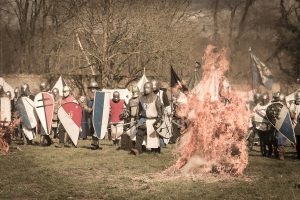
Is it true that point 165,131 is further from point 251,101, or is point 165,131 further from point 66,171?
point 251,101

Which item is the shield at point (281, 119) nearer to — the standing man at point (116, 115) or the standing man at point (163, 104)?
the standing man at point (163, 104)

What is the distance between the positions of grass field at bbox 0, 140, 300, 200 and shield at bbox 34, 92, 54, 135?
7.50 ft

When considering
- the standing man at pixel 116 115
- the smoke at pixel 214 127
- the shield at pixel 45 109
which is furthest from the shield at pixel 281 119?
the shield at pixel 45 109

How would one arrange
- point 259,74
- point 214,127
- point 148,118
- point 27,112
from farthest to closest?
point 259,74 < point 27,112 < point 148,118 < point 214,127

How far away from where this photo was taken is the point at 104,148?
14.7 m

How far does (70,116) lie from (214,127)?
561 centimetres

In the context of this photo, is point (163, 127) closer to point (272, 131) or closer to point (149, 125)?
point (149, 125)

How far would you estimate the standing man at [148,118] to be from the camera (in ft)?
41.6

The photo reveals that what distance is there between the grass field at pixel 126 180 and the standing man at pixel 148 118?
1.54 ft

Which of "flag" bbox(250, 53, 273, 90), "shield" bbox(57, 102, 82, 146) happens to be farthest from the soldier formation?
"flag" bbox(250, 53, 273, 90)

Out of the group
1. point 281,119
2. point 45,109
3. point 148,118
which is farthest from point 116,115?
point 281,119

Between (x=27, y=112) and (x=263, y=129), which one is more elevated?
(x=27, y=112)

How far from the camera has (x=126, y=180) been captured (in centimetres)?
895

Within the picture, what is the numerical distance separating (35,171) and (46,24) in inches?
1135
